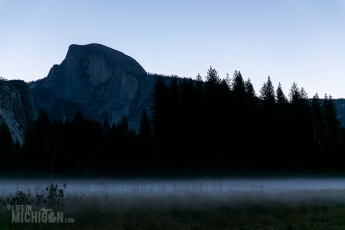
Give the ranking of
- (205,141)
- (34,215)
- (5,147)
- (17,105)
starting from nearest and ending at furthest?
1. (34,215)
2. (205,141)
3. (5,147)
4. (17,105)

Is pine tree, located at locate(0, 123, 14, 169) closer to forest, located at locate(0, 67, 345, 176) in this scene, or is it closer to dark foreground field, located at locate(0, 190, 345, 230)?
forest, located at locate(0, 67, 345, 176)

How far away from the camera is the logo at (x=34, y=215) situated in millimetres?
10836

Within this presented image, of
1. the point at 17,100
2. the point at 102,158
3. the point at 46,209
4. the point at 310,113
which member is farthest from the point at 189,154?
the point at 17,100

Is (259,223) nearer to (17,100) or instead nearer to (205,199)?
(205,199)

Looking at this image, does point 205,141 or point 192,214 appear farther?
point 205,141

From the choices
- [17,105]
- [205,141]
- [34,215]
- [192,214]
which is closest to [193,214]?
[192,214]

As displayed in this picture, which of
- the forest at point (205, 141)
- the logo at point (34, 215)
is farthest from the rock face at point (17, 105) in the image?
the logo at point (34, 215)

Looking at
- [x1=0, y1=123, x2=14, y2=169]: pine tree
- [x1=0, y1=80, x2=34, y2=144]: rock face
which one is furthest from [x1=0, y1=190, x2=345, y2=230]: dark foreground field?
[x1=0, y1=80, x2=34, y2=144]: rock face

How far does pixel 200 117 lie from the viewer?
4988cm

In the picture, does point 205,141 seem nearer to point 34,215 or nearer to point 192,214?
point 192,214

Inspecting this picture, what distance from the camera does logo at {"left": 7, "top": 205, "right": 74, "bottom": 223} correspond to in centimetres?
1084

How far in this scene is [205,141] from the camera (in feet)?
156

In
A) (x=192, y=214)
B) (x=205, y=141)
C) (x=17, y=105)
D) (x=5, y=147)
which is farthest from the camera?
(x=17, y=105)

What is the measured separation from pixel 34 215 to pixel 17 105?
137289mm
